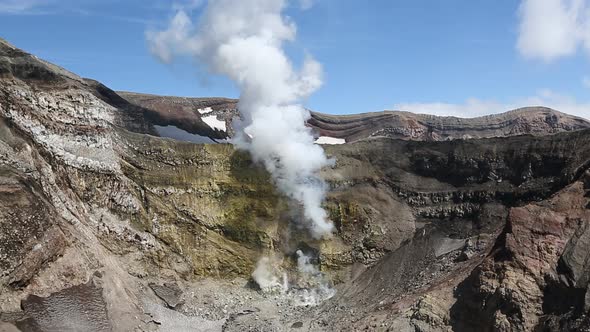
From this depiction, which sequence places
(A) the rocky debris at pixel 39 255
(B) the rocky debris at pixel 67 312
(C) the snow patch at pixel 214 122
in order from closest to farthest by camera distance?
(B) the rocky debris at pixel 67 312 → (A) the rocky debris at pixel 39 255 → (C) the snow patch at pixel 214 122

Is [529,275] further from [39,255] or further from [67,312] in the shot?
[39,255]

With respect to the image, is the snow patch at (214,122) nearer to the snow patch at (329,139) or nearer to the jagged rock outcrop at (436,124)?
the jagged rock outcrop at (436,124)

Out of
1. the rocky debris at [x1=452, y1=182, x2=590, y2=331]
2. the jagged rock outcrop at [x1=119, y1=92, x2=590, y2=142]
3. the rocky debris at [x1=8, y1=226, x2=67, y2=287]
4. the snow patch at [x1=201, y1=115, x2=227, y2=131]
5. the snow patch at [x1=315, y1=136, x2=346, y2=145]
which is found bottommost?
the rocky debris at [x1=8, y1=226, x2=67, y2=287]

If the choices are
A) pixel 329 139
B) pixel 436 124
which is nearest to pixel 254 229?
pixel 329 139

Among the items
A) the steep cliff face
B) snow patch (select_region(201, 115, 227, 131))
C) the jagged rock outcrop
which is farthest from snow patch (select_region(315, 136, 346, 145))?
the steep cliff face

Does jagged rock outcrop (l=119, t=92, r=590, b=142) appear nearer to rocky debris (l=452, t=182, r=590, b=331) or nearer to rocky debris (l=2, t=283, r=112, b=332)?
rocky debris (l=2, t=283, r=112, b=332)

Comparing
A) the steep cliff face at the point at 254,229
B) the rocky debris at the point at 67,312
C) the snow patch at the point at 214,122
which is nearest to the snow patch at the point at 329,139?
the snow patch at the point at 214,122
